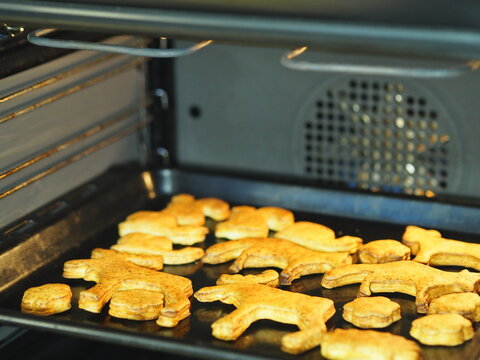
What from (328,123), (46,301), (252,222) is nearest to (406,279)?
(252,222)

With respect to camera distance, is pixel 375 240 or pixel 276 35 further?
pixel 375 240

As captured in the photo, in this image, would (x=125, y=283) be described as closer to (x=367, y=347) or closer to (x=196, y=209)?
(x=196, y=209)

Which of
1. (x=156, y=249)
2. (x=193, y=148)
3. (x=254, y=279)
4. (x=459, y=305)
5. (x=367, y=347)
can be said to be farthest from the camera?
(x=193, y=148)

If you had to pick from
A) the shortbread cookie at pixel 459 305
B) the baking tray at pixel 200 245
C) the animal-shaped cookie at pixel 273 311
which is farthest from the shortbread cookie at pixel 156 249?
the shortbread cookie at pixel 459 305

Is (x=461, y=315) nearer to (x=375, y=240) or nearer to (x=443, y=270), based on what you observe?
(x=443, y=270)

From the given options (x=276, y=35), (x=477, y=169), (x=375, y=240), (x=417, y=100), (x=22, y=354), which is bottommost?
(x=22, y=354)

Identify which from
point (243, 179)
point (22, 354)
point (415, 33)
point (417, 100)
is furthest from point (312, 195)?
point (415, 33)

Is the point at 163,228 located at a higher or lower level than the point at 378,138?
lower
